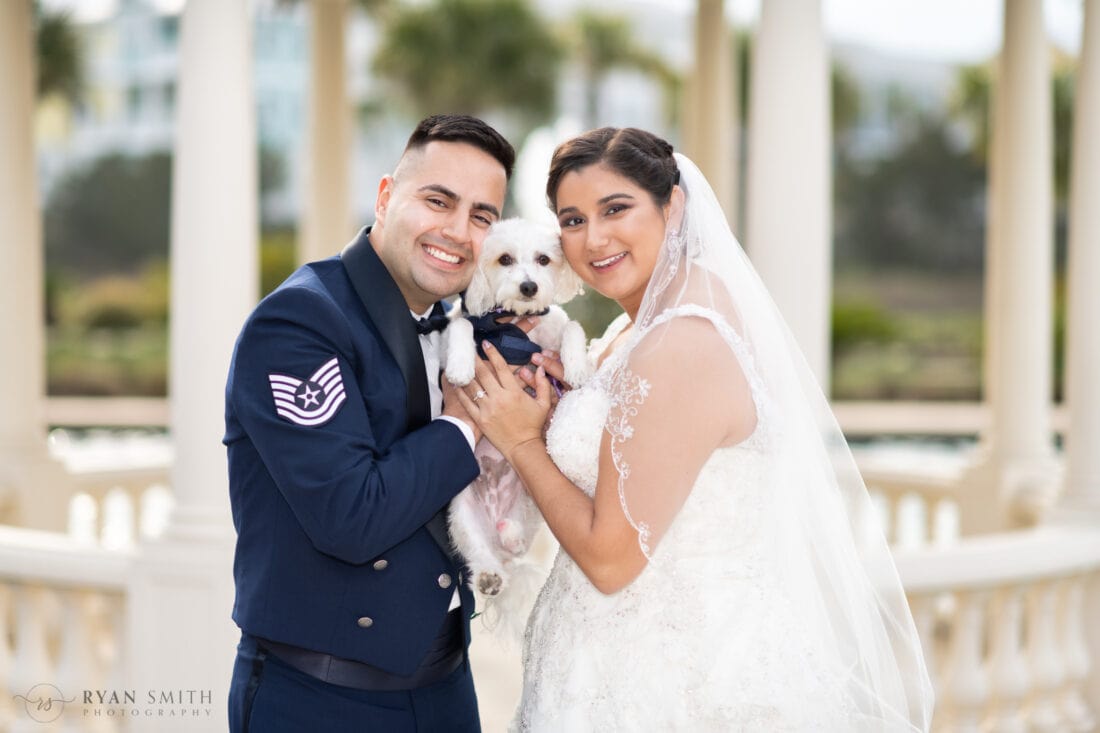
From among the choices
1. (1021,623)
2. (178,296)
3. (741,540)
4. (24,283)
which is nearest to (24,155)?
(24,283)

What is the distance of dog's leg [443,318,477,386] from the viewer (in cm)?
389

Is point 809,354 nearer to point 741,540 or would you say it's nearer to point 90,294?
point 741,540

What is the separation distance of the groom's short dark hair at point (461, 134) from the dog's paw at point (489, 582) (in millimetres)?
1465

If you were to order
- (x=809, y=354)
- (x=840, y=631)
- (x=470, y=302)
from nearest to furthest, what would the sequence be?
1. (x=840, y=631)
2. (x=470, y=302)
3. (x=809, y=354)

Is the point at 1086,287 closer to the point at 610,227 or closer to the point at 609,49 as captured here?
the point at 610,227

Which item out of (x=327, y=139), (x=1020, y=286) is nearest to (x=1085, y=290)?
(x=1020, y=286)

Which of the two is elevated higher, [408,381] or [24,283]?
[24,283]

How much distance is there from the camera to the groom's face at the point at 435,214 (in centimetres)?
373

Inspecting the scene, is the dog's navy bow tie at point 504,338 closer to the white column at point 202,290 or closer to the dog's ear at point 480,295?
the dog's ear at point 480,295

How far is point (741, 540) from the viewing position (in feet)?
12.4

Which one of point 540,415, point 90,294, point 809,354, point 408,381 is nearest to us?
point 408,381

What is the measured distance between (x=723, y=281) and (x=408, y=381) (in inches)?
48.1

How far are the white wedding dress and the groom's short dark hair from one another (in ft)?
A: 2.71

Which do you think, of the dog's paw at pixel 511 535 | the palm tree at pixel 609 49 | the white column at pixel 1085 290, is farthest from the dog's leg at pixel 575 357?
the palm tree at pixel 609 49
